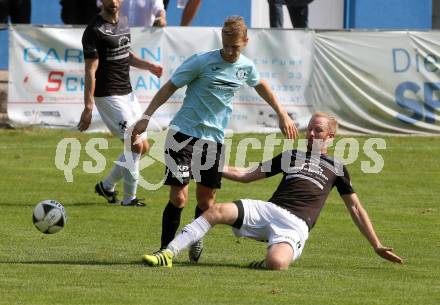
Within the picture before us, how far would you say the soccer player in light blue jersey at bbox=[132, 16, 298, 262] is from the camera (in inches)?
407

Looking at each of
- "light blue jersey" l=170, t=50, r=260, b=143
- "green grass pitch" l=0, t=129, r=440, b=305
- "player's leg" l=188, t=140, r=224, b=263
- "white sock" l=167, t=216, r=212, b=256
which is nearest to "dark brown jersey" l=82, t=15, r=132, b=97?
"green grass pitch" l=0, t=129, r=440, b=305

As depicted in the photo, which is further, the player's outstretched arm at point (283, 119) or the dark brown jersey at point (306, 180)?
the player's outstretched arm at point (283, 119)

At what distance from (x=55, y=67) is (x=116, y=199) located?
5.32 m

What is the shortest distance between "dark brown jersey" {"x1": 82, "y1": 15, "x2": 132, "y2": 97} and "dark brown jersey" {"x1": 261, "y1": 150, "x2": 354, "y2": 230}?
167 inches

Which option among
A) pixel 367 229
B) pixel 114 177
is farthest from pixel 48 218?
pixel 114 177

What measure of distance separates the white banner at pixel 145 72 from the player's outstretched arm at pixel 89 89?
528cm

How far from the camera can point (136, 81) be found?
19.3 metres

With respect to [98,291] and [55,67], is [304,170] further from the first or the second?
[55,67]

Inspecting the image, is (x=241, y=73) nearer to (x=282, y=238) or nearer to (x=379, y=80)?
(x=282, y=238)

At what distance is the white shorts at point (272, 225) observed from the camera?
9.93 metres

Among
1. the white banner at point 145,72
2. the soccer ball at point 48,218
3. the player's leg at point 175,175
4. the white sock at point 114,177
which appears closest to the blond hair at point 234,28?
the player's leg at point 175,175

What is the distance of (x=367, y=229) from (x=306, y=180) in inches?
25.4

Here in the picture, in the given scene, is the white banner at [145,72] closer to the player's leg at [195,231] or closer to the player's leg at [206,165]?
the player's leg at [206,165]

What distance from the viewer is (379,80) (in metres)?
20.2
